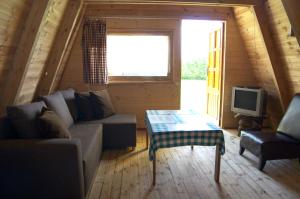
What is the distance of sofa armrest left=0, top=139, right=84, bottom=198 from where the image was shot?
215 centimetres

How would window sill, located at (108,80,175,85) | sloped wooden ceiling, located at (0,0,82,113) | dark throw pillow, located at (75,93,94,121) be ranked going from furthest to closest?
window sill, located at (108,80,175,85)
dark throw pillow, located at (75,93,94,121)
sloped wooden ceiling, located at (0,0,82,113)

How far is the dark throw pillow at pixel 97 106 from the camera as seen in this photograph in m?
3.95

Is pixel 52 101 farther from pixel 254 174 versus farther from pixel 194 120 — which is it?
pixel 254 174

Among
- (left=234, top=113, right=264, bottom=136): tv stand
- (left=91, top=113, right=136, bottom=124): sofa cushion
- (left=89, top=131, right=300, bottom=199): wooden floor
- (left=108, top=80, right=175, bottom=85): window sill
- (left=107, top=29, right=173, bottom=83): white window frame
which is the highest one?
(left=107, top=29, right=173, bottom=83): white window frame

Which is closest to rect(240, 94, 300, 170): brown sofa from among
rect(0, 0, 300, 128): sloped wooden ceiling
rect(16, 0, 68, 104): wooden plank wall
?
rect(0, 0, 300, 128): sloped wooden ceiling

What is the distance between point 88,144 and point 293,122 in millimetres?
2639

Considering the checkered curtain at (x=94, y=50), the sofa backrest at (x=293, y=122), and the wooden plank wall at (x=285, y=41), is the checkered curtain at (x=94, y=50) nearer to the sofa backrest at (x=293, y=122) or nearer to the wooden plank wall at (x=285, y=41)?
the wooden plank wall at (x=285, y=41)

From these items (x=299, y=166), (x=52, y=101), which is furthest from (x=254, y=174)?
(x=52, y=101)

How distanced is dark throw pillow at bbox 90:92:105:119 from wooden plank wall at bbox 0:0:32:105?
57.6 inches

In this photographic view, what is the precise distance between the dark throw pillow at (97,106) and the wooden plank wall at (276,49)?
2.63m

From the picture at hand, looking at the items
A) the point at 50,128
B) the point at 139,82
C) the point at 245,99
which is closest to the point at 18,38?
the point at 50,128

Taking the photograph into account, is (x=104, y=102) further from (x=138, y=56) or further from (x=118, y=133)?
(x=138, y=56)

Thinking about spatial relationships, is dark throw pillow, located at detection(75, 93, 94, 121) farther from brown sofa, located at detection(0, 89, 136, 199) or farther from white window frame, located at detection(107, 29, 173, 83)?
brown sofa, located at detection(0, 89, 136, 199)

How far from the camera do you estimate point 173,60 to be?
5020 millimetres
